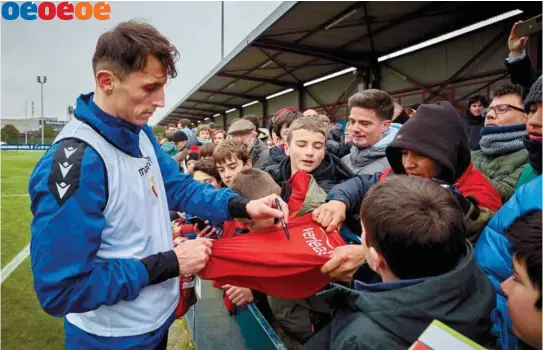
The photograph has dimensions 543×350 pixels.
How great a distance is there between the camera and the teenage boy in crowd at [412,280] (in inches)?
40.8

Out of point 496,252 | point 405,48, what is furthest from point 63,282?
point 405,48

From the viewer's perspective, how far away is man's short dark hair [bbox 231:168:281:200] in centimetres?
207

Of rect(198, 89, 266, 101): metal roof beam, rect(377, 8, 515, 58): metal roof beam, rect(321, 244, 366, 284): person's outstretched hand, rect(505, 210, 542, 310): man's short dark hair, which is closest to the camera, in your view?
rect(505, 210, 542, 310): man's short dark hair

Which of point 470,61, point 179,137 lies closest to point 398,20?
point 470,61

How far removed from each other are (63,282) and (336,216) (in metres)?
1.17

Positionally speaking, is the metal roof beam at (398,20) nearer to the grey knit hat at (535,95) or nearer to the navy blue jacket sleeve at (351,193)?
the grey knit hat at (535,95)

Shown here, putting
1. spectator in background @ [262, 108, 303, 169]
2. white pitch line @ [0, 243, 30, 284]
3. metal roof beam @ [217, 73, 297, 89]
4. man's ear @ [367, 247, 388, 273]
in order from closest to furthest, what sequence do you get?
man's ear @ [367, 247, 388, 273]
spectator in background @ [262, 108, 303, 169]
white pitch line @ [0, 243, 30, 284]
metal roof beam @ [217, 73, 297, 89]

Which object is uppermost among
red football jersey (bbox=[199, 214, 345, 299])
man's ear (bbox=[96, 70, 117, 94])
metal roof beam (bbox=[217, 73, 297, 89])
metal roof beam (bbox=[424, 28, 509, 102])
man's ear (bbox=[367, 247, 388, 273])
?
metal roof beam (bbox=[217, 73, 297, 89])

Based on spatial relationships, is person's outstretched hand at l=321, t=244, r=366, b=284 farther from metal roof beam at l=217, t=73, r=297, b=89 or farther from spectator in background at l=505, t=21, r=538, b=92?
metal roof beam at l=217, t=73, r=297, b=89

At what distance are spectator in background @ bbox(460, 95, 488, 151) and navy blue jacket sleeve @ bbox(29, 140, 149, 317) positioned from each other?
13.3ft

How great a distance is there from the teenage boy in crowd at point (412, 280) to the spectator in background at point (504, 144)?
1.35 m

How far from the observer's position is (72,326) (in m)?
1.54

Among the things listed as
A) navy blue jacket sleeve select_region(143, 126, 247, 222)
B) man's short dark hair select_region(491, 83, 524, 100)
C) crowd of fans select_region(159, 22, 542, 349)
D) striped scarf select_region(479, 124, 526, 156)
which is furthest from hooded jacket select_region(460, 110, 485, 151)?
navy blue jacket sleeve select_region(143, 126, 247, 222)

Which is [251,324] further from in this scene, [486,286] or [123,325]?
[486,286]
